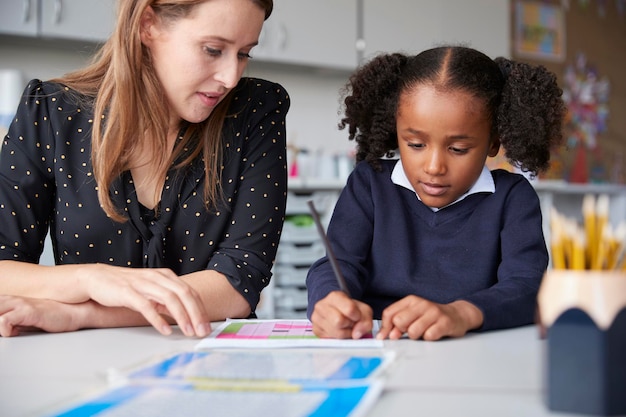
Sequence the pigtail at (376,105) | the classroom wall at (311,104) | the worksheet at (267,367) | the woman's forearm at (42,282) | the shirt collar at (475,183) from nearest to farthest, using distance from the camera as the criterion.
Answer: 1. the worksheet at (267,367)
2. the woman's forearm at (42,282)
3. the shirt collar at (475,183)
4. the pigtail at (376,105)
5. the classroom wall at (311,104)

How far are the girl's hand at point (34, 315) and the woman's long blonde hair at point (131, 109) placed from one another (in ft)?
0.92

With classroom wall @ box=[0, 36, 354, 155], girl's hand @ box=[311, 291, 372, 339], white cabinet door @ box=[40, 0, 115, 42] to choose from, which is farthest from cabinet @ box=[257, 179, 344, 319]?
girl's hand @ box=[311, 291, 372, 339]

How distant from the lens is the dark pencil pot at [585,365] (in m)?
0.54

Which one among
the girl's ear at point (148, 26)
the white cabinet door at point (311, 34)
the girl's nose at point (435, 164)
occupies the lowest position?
the girl's nose at point (435, 164)

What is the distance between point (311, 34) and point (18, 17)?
1.28m

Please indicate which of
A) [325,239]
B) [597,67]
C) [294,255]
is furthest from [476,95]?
[597,67]

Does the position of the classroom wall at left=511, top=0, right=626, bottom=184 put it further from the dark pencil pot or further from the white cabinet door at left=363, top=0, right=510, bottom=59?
the dark pencil pot

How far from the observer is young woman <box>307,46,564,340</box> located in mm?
1240

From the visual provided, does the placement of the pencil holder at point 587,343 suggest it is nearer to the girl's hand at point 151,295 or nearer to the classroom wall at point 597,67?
the girl's hand at point 151,295

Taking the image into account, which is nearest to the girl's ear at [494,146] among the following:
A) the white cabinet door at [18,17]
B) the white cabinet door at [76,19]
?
the white cabinet door at [76,19]

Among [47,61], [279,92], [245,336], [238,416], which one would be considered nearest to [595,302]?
[238,416]

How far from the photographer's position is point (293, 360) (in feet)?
2.50

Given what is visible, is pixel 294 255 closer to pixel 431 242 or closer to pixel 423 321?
pixel 431 242

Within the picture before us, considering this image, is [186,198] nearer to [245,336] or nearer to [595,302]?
[245,336]
